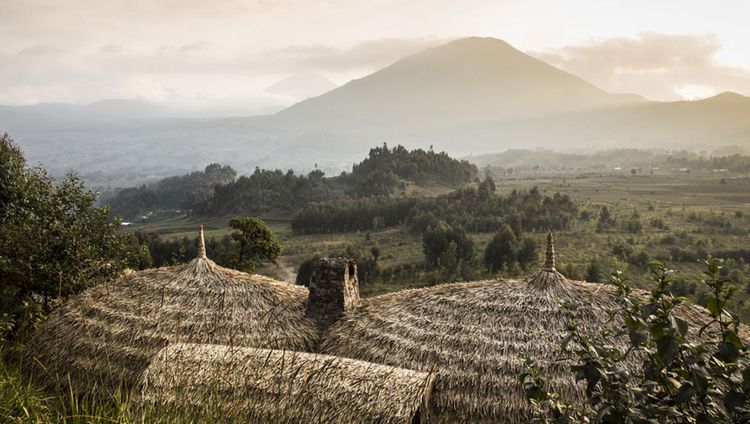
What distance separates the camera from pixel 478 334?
452 inches

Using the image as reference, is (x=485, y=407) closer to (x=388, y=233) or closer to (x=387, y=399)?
(x=387, y=399)

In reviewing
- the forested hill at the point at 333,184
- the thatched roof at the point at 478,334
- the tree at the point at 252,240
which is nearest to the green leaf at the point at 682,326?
the thatched roof at the point at 478,334

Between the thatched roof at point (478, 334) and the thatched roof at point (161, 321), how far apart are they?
1.60 meters

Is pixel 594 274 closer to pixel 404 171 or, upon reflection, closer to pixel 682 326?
pixel 682 326

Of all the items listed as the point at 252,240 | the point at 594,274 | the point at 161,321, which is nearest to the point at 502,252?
the point at 594,274

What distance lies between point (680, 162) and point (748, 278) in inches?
5660

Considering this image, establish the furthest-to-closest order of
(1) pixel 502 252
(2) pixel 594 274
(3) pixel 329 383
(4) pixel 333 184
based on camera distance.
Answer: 1. (4) pixel 333 184
2. (1) pixel 502 252
3. (2) pixel 594 274
4. (3) pixel 329 383

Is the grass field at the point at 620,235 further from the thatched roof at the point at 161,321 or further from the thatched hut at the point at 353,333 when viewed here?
the thatched roof at the point at 161,321

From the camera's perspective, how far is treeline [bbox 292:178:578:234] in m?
70.5

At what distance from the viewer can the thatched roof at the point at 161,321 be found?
11.9 metres

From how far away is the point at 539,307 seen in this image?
38.7 feet

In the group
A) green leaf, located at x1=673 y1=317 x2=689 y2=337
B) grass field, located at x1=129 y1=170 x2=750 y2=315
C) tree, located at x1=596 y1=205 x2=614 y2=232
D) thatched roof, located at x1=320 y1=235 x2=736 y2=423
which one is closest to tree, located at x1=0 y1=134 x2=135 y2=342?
thatched roof, located at x1=320 y1=235 x2=736 y2=423

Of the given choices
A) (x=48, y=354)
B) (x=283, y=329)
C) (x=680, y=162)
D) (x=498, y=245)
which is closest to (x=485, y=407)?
(x=283, y=329)

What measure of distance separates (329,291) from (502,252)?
41815mm
